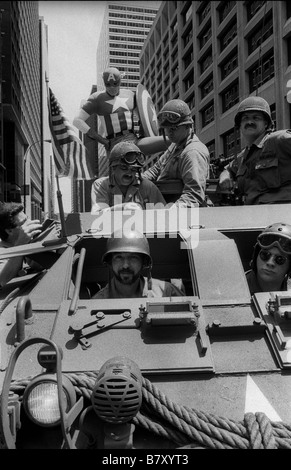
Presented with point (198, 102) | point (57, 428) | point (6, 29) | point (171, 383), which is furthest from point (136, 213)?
point (6, 29)

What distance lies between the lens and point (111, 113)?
6840 mm

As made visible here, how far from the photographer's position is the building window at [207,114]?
115 ft

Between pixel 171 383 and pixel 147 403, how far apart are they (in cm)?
23

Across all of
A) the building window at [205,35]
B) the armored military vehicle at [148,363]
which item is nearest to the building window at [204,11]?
the building window at [205,35]

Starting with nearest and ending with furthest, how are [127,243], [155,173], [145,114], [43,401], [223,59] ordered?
[43,401], [127,243], [155,173], [145,114], [223,59]

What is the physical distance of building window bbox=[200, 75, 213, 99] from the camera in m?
35.5

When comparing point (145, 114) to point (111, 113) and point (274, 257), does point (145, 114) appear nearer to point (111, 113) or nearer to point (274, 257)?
point (111, 113)

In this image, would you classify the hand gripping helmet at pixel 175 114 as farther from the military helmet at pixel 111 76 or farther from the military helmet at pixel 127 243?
the military helmet at pixel 127 243

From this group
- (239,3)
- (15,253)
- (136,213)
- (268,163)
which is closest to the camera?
(15,253)

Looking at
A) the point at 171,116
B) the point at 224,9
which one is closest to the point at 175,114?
the point at 171,116

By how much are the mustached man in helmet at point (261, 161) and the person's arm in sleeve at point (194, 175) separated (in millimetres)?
329

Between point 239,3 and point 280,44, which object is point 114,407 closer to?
point 280,44

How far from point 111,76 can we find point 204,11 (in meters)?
33.2
